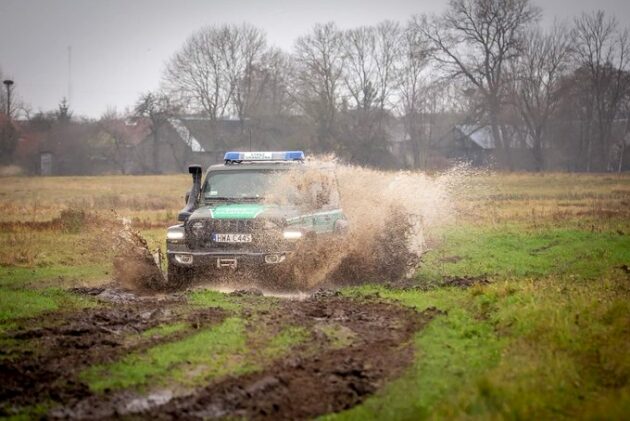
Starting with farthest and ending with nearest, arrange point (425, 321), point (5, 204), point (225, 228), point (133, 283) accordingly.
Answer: point (5, 204)
point (133, 283)
point (225, 228)
point (425, 321)

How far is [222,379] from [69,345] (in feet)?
7.31

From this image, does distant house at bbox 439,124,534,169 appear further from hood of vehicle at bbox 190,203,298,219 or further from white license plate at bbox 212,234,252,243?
white license plate at bbox 212,234,252,243

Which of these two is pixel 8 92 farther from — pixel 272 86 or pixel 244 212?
pixel 244 212

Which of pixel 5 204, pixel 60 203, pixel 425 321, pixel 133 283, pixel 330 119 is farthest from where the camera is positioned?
pixel 330 119

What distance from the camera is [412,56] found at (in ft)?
225

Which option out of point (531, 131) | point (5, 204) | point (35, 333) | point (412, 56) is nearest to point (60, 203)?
point (5, 204)

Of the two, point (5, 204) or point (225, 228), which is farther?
point (5, 204)

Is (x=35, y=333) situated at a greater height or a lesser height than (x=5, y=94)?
lesser

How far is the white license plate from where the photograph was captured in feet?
39.8

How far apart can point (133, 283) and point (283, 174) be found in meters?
3.28

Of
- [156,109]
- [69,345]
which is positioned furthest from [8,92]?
[69,345]

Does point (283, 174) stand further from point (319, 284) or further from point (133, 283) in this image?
point (133, 283)

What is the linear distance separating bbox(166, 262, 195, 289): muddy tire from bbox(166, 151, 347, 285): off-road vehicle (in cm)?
2

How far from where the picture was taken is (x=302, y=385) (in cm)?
645
